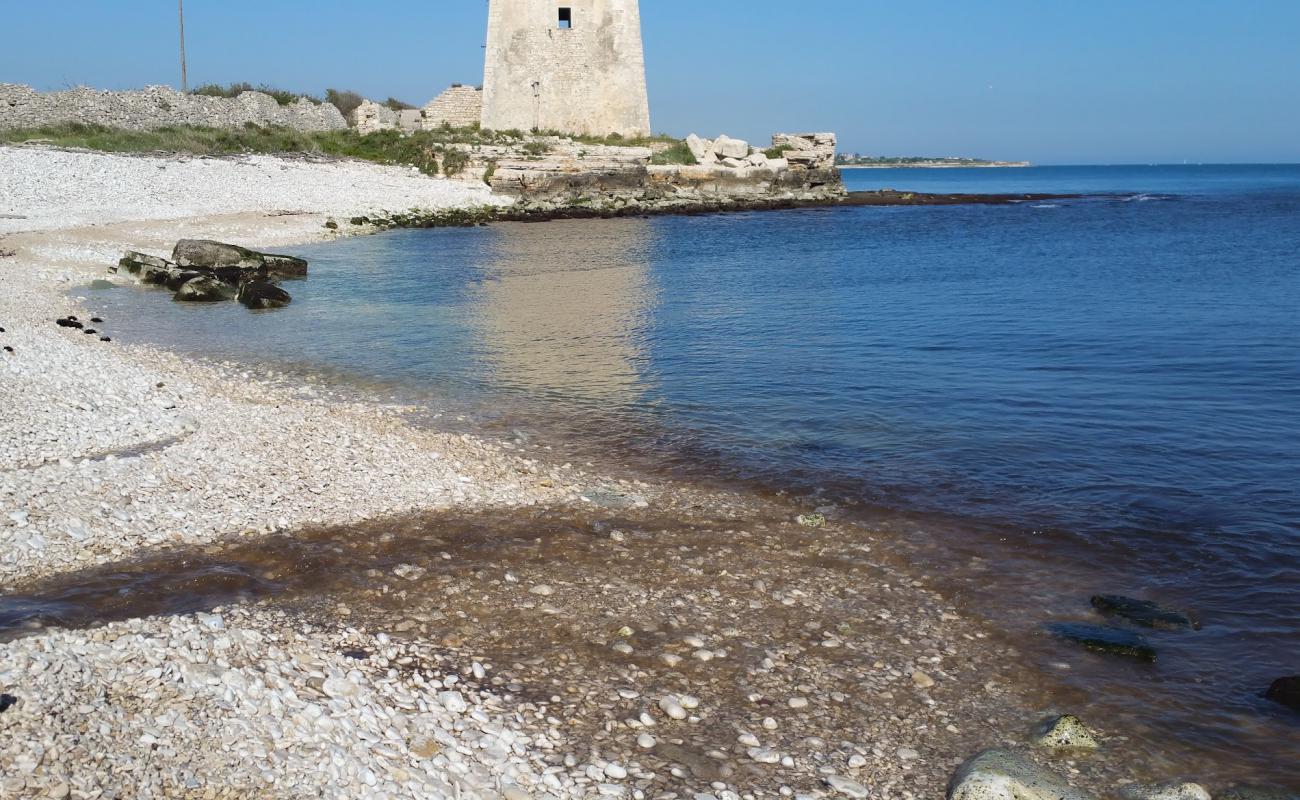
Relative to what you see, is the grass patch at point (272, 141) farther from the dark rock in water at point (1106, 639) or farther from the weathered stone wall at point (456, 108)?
the dark rock in water at point (1106, 639)

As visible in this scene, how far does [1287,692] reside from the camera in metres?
4.85

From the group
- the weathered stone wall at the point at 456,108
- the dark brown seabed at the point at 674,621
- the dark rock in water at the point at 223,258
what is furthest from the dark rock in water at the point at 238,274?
the weathered stone wall at the point at 456,108

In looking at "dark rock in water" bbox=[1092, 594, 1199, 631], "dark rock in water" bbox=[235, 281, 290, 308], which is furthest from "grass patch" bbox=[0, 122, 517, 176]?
"dark rock in water" bbox=[1092, 594, 1199, 631]

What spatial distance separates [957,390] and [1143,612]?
566cm

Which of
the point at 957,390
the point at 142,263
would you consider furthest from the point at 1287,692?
the point at 142,263

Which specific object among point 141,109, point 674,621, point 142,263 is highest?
point 141,109

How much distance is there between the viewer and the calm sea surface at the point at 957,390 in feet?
19.9

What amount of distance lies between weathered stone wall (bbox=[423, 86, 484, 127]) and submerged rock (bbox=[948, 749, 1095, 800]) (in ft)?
149

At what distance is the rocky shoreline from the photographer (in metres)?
3.99

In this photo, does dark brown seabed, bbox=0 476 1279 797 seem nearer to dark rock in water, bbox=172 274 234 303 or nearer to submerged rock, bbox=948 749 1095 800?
submerged rock, bbox=948 749 1095 800

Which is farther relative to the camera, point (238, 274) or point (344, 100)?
point (344, 100)

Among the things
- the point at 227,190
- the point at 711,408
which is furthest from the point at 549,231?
the point at 711,408

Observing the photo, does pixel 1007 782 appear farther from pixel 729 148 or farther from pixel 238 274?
pixel 729 148

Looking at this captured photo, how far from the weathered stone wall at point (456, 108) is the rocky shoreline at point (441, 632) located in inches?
1570
